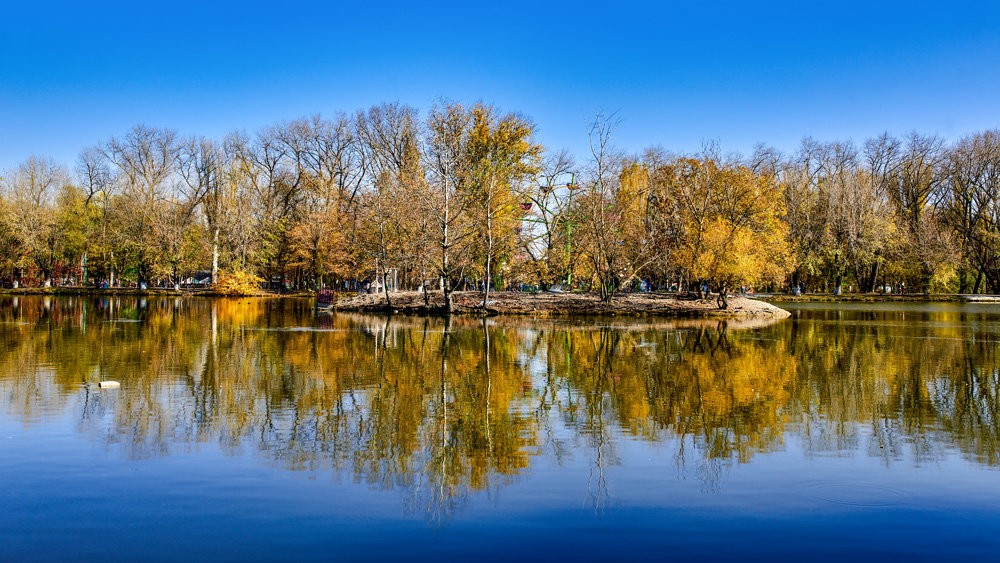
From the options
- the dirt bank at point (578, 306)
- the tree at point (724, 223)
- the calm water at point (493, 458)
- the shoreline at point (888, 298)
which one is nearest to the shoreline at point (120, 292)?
the dirt bank at point (578, 306)

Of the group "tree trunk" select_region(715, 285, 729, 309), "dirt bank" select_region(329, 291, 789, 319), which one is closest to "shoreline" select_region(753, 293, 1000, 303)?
"dirt bank" select_region(329, 291, 789, 319)

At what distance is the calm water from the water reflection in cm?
6

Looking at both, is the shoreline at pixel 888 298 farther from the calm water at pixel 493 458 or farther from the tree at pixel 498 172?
the calm water at pixel 493 458

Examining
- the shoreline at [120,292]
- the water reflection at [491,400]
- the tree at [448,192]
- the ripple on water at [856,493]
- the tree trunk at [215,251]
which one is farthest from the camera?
the tree trunk at [215,251]

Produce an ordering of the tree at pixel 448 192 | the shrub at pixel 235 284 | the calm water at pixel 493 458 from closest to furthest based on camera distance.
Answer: the calm water at pixel 493 458
the tree at pixel 448 192
the shrub at pixel 235 284

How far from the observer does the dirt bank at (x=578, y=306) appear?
39.6m

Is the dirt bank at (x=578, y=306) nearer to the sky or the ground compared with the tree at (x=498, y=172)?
nearer to the ground

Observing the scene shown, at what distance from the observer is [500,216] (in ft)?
141

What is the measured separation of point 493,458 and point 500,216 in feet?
115

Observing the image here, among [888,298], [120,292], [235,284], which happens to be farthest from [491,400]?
[120,292]

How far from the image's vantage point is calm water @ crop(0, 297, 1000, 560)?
5980 mm

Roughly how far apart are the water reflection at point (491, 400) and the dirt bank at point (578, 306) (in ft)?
52.5

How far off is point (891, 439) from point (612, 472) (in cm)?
443

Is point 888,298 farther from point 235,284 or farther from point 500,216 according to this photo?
point 235,284
